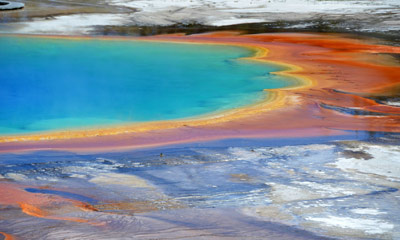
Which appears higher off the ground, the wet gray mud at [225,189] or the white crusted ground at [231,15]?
the white crusted ground at [231,15]

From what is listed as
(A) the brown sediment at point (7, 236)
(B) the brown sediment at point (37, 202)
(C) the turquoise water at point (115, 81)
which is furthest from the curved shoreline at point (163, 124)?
(A) the brown sediment at point (7, 236)

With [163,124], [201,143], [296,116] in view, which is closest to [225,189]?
[201,143]

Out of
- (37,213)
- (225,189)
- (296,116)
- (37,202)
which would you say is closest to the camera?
(37,213)

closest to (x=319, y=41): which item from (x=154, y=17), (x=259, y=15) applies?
(x=259, y=15)

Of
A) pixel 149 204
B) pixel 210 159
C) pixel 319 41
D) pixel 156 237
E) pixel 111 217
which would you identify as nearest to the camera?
pixel 156 237

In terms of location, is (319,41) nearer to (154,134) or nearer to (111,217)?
(154,134)

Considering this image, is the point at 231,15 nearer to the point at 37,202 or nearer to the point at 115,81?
the point at 115,81

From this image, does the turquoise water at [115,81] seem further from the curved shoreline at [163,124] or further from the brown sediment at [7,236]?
the brown sediment at [7,236]
